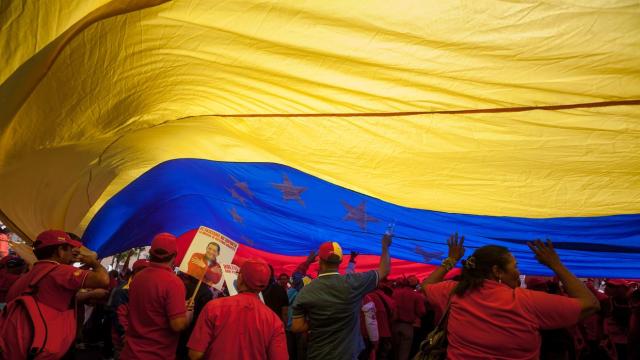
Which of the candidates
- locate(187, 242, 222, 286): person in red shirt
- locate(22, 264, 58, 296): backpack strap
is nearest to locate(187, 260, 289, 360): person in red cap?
locate(22, 264, 58, 296): backpack strap

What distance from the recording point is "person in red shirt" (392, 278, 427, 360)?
9.53m

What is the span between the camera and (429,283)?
11.2 feet

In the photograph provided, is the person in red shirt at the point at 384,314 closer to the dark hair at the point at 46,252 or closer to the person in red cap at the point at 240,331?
the person in red cap at the point at 240,331

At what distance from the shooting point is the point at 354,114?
348cm

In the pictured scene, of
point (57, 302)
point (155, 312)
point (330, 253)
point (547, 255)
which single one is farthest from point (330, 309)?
point (57, 302)

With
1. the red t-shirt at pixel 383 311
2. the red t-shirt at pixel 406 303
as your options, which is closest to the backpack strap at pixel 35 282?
the red t-shirt at pixel 383 311

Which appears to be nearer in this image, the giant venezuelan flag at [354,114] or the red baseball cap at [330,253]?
the giant venezuelan flag at [354,114]

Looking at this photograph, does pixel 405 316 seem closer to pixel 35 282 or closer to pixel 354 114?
pixel 354 114

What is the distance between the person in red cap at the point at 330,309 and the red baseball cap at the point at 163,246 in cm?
110

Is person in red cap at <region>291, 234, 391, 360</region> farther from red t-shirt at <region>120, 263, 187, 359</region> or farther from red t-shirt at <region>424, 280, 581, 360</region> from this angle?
red t-shirt at <region>424, 280, 581, 360</region>

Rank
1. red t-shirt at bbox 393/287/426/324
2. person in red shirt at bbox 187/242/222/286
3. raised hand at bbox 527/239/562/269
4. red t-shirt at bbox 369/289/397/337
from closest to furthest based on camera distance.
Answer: raised hand at bbox 527/239/562/269
person in red shirt at bbox 187/242/222/286
red t-shirt at bbox 369/289/397/337
red t-shirt at bbox 393/287/426/324

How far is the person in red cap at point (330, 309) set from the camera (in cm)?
393

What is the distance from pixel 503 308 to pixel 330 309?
155cm

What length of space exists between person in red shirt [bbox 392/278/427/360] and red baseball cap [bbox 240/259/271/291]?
→ 6468 mm
